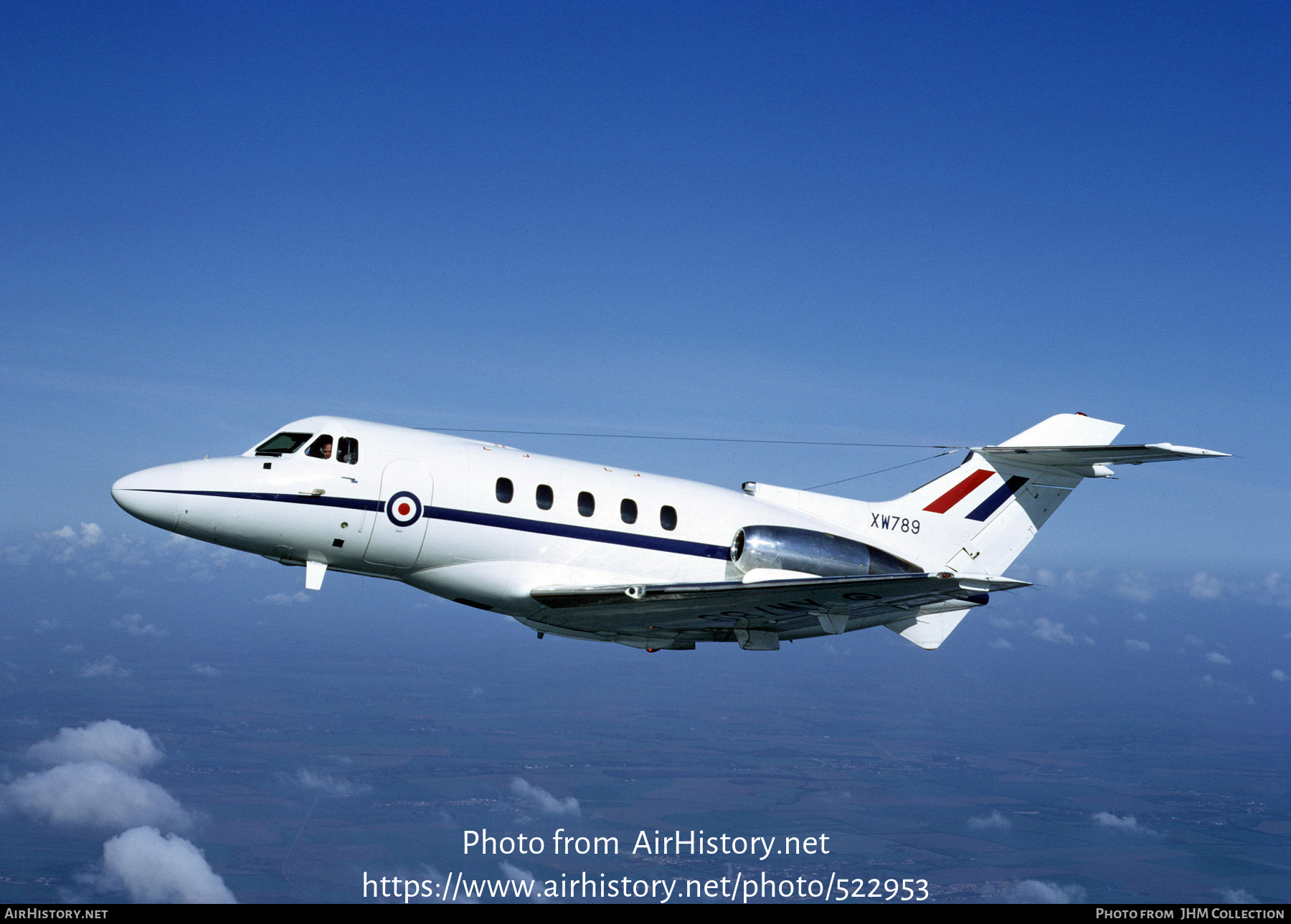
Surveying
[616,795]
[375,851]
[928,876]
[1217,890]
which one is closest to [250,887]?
[375,851]

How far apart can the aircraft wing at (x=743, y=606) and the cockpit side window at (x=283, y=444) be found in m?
5.31

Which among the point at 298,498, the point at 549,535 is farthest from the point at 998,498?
the point at 298,498

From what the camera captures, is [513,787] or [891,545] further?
[513,787]

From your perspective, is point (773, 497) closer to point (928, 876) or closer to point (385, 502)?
point (385, 502)

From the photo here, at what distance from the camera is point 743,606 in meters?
17.2

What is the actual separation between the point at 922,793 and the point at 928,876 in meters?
56.0

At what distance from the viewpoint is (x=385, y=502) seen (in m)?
17.1

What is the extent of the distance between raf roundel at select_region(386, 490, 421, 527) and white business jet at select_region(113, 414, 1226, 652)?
1.2 inches

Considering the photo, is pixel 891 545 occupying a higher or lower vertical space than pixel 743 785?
higher

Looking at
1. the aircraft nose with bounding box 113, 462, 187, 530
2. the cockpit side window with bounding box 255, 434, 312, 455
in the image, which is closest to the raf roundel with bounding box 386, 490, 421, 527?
the cockpit side window with bounding box 255, 434, 312, 455

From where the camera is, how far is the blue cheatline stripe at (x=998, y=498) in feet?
75.0

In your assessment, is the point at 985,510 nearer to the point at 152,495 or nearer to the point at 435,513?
the point at 435,513

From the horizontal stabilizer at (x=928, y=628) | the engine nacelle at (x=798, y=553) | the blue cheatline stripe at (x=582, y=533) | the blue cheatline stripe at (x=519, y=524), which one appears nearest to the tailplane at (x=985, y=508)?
the horizontal stabilizer at (x=928, y=628)

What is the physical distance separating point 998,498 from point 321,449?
637 inches
